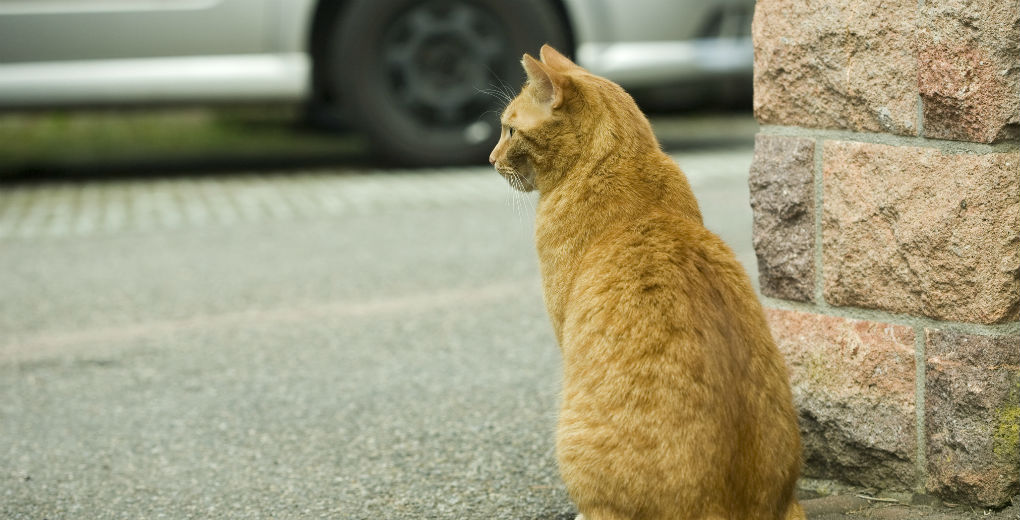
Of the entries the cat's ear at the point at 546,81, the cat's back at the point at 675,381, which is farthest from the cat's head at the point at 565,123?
the cat's back at the point at 675,381

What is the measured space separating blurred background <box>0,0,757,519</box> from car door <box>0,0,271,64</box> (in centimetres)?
1

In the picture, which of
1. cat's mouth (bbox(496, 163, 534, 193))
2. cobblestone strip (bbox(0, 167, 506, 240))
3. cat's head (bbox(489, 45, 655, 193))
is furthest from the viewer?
cobblestone strip (bbox(0, 167, 506, 240))

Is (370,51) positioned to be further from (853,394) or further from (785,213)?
(853,394)

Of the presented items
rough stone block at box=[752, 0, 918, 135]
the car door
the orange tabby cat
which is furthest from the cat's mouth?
the car door

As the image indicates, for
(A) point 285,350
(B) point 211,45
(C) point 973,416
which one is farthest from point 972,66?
(B) point 211,45

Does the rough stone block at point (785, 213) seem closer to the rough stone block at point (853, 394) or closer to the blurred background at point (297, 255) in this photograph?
the rough stone block at point (853, 394)

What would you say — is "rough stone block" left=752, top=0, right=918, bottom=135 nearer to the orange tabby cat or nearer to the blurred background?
the orange tabby cat

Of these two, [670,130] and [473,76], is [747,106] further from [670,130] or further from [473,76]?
[473,76]

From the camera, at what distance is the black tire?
689cm

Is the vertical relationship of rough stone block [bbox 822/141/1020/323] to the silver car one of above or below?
above

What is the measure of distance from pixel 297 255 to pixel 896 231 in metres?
3.68

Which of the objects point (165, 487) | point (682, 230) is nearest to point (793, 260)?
point (682, 230)

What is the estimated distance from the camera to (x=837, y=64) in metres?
2.60

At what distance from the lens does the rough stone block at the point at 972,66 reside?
7.79 feet
